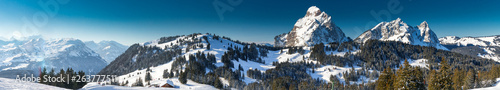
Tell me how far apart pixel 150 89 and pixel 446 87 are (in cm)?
5771

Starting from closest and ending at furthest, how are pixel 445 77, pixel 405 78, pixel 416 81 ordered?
pixel 416 81 < pixel 405 78 < pixel 445 77

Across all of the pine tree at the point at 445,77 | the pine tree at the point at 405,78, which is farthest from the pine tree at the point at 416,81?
the pine tree at the point at 445,77

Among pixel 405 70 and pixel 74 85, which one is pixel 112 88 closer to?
pixel 405 70

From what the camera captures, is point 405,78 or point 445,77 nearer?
point 405,78

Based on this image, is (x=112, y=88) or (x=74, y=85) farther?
(x=74, y=85)

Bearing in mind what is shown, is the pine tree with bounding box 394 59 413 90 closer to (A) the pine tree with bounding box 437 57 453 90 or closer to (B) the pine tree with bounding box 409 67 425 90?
(B) the pine tree with bounding box 409 67 425 90

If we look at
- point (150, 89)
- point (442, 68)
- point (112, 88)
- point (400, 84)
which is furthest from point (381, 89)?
point (112, 88)

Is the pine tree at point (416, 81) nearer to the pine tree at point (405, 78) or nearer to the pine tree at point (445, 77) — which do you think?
the pine tree at point (405, 78)

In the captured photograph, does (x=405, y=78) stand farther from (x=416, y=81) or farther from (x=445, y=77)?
(x=445, y=77)

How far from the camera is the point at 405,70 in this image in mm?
48781

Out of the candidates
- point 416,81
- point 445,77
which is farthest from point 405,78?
point 445,77

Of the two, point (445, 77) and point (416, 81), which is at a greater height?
point (445, 77)

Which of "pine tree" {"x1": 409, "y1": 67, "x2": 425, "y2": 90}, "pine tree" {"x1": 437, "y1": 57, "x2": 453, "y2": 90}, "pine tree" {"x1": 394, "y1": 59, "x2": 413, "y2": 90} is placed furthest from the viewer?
"pine tree" {"x1": 437, "y1": 57, "x2": 453, "y2": 90}

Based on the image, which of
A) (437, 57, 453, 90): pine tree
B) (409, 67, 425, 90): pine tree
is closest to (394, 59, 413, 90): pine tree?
(409, 67, 425, 90): pine tree
